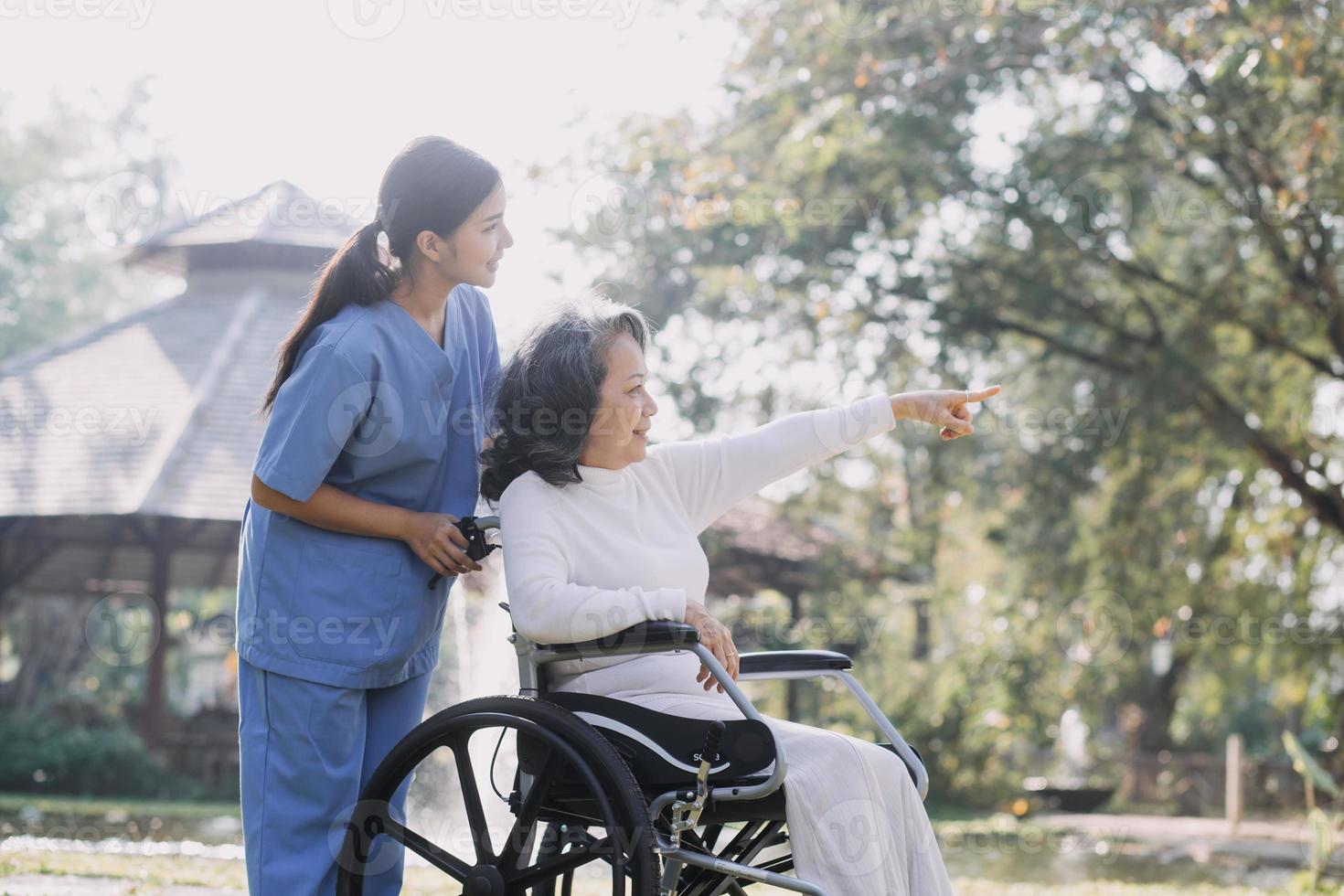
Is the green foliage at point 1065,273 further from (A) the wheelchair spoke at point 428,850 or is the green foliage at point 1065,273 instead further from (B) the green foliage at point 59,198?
(B) the green foliage at point 59,198

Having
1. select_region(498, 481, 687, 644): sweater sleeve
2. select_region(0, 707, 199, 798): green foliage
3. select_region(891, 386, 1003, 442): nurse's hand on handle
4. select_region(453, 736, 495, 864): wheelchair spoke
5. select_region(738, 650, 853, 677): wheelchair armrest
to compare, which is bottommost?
select_region(0, 707, 199, 798): green foliage

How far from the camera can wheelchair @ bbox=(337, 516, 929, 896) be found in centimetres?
222

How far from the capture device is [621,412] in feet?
8.68

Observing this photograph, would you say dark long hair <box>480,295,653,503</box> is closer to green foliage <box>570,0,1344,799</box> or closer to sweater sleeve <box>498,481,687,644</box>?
sweater sleeve <box>498,481,687,644</box>

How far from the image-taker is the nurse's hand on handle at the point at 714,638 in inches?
92.3

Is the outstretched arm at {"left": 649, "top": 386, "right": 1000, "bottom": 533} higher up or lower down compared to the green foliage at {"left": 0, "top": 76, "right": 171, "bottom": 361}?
lower down

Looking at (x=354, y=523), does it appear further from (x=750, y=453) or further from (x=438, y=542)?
(x=750, y=453)

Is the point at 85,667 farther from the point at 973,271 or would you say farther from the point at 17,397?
the point at 973,271

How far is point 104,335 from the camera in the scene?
14.5m

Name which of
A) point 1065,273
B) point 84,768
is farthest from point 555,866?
point 84,768

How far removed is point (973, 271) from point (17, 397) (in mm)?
9169

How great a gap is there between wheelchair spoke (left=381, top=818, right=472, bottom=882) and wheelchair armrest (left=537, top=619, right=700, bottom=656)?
0.45m

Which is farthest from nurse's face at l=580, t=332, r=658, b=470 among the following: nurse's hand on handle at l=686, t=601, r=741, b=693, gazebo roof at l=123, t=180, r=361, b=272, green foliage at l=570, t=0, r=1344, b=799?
gazebo roof at l=123, t=180, r=361, b=272

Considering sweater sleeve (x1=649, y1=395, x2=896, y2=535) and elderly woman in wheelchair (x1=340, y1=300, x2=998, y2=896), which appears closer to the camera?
elderly woman in wheelchair (x1=340, y1=300, x2=998, y2=896)
